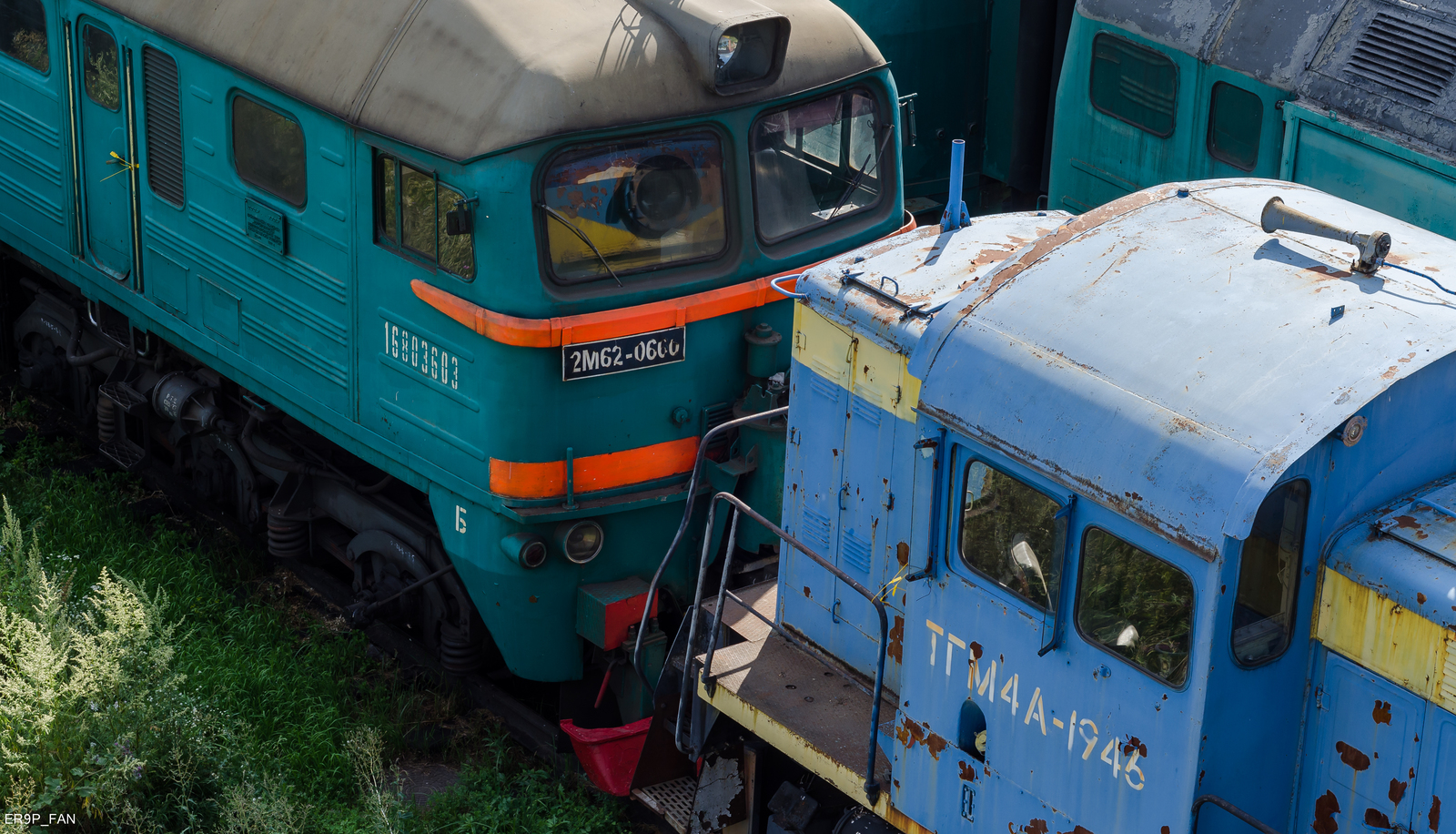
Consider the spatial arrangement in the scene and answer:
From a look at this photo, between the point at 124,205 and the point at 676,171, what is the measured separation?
3.34m

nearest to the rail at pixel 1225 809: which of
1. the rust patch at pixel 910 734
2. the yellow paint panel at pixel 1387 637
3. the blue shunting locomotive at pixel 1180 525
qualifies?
the blue shunting locomotive at pixel 1180 525

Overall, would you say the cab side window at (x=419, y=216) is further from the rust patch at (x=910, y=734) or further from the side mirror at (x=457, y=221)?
the rust patch at (x=910, y=734)

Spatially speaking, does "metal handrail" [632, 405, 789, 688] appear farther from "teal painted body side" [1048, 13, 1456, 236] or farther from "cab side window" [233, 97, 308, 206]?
"teal painted body side" [1048, 13, 1456, 236]

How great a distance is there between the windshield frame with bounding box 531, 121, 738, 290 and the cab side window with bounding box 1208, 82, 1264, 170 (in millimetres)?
3476

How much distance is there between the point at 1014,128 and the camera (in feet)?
40.3

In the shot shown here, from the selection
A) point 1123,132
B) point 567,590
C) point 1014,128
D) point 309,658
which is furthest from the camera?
point 1014,128

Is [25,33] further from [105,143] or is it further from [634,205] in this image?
[634,205]

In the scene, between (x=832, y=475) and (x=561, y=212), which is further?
(x=561, y=212)

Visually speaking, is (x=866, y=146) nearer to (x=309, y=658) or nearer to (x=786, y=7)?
(x=786, y=7)

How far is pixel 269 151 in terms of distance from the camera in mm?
7617

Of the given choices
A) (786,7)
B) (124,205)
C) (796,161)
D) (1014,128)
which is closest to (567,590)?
(796,161)

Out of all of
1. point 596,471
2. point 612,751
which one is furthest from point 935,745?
point 596,471

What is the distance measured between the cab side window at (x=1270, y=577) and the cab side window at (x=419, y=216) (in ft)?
11.6

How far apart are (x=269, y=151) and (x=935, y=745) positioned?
4271 mm
